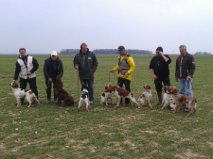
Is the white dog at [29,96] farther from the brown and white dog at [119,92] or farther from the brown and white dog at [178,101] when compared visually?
the brown and white dog at [178,101]

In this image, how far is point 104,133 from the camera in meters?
8.80

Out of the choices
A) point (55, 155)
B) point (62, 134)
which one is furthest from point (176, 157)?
point (62, 134)

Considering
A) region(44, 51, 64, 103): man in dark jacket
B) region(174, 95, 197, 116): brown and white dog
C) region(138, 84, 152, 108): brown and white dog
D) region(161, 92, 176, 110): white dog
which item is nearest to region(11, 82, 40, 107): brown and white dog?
region(44, 51, 64, 103): man in dark jacket

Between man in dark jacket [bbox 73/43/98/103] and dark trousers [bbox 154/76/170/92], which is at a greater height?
man in dark jacket [bbox 73/43/98/103]

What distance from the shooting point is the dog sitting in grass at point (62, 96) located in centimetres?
1277

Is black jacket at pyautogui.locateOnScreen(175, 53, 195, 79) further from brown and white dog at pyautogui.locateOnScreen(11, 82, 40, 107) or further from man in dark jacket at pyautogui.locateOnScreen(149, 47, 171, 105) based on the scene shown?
brown and white dog at pyautogui.locateOnScreen(11, 82, 40, 107)

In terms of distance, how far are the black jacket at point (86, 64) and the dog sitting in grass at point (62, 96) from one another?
953mm

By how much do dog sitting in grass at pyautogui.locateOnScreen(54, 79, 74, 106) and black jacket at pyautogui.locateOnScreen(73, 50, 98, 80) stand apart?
95 cm

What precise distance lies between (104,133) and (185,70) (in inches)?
171

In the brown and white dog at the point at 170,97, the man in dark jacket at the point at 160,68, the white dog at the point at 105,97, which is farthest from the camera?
the white dog at the point at 105,97

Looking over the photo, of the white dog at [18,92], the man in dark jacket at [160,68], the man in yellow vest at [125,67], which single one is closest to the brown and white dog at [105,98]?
the man in yellow vest at [125,67]

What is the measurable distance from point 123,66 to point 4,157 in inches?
271

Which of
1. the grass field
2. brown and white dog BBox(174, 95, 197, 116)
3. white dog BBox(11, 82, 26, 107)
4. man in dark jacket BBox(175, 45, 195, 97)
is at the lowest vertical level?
the grass field

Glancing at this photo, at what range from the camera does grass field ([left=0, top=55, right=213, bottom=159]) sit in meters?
7.24
